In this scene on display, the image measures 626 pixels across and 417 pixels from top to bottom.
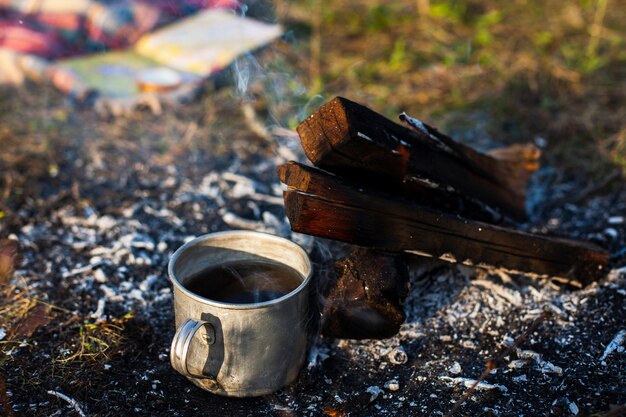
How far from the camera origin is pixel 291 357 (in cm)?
202

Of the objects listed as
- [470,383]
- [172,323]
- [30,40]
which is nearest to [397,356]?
[470,383]

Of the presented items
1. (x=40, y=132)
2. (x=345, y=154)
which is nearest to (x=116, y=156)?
(x=40, y=132)

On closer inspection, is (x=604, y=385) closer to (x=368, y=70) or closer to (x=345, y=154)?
(x=345, y=154)

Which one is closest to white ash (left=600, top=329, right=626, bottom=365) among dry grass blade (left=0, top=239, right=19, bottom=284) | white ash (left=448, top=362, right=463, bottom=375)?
white ash (left=448, top=362, right=463, bottom=375)

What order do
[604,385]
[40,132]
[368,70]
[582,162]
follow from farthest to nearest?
[368,70] < [40,132] < [582,162] < [604,385]

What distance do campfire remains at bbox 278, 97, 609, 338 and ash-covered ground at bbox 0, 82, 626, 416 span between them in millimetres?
178

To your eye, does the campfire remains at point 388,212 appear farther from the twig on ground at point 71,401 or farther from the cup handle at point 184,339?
the twig on ground at point 71,401

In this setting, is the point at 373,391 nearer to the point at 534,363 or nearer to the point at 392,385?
the point at 392,385

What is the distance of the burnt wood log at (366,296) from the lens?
2078 millimetres

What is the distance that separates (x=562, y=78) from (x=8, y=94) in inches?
161

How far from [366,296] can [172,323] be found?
814mm

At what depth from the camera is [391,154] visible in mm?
2105

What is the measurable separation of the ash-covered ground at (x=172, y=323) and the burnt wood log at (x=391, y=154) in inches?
14.3

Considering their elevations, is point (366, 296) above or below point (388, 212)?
below
